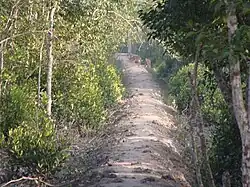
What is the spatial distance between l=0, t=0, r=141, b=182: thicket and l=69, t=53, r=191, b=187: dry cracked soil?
79 cm

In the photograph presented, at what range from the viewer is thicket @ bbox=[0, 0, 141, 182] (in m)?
8.08

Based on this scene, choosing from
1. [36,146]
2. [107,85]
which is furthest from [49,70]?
[107,85]

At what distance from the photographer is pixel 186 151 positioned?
11.2 meters

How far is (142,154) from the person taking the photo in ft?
33.0

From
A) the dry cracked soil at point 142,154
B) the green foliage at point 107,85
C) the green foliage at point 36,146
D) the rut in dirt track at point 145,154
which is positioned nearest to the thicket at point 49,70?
the green foliage at point 36,146

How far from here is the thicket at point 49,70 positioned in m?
8.08

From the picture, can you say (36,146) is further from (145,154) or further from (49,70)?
(145,154)

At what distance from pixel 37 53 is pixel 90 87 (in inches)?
80.6

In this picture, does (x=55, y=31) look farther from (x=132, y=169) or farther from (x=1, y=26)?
(x=132, y=169)

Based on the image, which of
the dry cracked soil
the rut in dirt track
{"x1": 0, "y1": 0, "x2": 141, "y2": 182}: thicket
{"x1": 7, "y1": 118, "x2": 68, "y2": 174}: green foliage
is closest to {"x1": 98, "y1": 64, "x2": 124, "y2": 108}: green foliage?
the dry cracked soil

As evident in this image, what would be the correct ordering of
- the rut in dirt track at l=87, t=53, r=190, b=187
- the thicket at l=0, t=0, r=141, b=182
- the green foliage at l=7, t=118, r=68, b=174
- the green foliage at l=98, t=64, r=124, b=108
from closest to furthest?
the green foliage at l=7, t=118, r=68, b=174, the thicket at l=0, t=0, r=141, b=182, the rut in dirt track at l=87, t=53, r=190, b=187, the green foliage at l=98, t=64, r=124, b=108

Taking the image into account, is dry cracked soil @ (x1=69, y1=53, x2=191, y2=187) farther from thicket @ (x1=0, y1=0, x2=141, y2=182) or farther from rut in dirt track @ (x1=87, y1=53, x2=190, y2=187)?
thicket @ (x1=0, y1=0, x2=141, y2=182)

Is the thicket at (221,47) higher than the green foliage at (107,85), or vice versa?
the thicket at (221,47)

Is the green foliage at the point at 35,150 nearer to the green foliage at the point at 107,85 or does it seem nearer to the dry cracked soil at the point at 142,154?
the dry cracked soil at the point at 142,154
